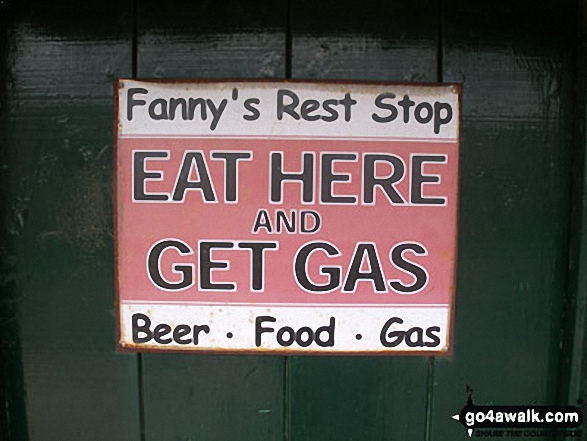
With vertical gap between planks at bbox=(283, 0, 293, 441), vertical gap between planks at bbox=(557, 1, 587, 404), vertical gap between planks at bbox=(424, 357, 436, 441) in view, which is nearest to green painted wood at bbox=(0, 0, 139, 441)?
vertical gap between planks at bbox=(283, 0, 293, 441)

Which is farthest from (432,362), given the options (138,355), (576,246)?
(138,355)

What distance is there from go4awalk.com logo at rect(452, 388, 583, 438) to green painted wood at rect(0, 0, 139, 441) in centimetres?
66

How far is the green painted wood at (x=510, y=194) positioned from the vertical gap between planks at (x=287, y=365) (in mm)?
287

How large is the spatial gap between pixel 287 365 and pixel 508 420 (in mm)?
450

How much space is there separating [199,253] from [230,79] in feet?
1.08

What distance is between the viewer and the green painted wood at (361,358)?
3.39 ft

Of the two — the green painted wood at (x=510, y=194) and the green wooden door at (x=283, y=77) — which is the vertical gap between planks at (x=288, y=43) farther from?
the green painted wood at (x=510, y=194)

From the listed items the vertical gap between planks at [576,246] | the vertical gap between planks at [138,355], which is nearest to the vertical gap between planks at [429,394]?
the vertical gap between planks at [576,246]

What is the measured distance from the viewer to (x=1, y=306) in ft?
3.52

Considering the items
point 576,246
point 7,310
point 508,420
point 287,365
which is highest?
point 576,246

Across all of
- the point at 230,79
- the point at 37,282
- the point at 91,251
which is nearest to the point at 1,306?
the point at 37,282

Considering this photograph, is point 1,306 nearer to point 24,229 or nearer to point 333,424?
point 24,229

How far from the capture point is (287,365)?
3.54 ft

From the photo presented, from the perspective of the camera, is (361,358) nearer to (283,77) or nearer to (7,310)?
(283,77)
